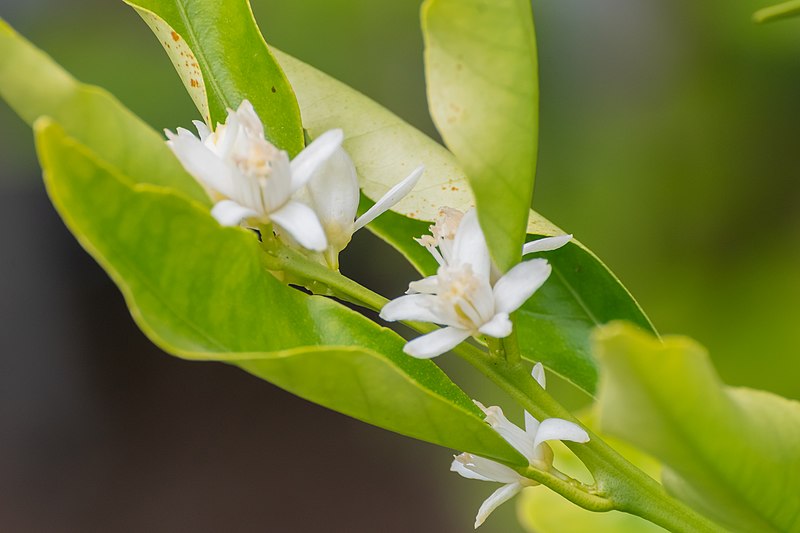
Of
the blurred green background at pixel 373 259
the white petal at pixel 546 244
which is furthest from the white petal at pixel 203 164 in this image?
the blurred green background at pixel 373 259

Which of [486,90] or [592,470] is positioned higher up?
[486,90]

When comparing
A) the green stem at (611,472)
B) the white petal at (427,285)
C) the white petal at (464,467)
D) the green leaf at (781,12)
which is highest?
the green leaf at (781,12)

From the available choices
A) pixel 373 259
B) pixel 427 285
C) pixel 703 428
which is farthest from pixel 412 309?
pixel 373 259

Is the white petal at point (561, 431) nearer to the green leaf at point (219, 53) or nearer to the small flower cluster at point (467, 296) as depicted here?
the small flower cluster at point (467, 296)

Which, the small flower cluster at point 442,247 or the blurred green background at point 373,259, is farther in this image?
the blurred green background at point 373,259

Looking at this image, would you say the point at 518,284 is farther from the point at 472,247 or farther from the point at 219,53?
the point at 219,53

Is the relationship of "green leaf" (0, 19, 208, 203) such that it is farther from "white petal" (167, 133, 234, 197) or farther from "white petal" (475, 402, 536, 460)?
"white petal" (475, 402, 536, 460)
